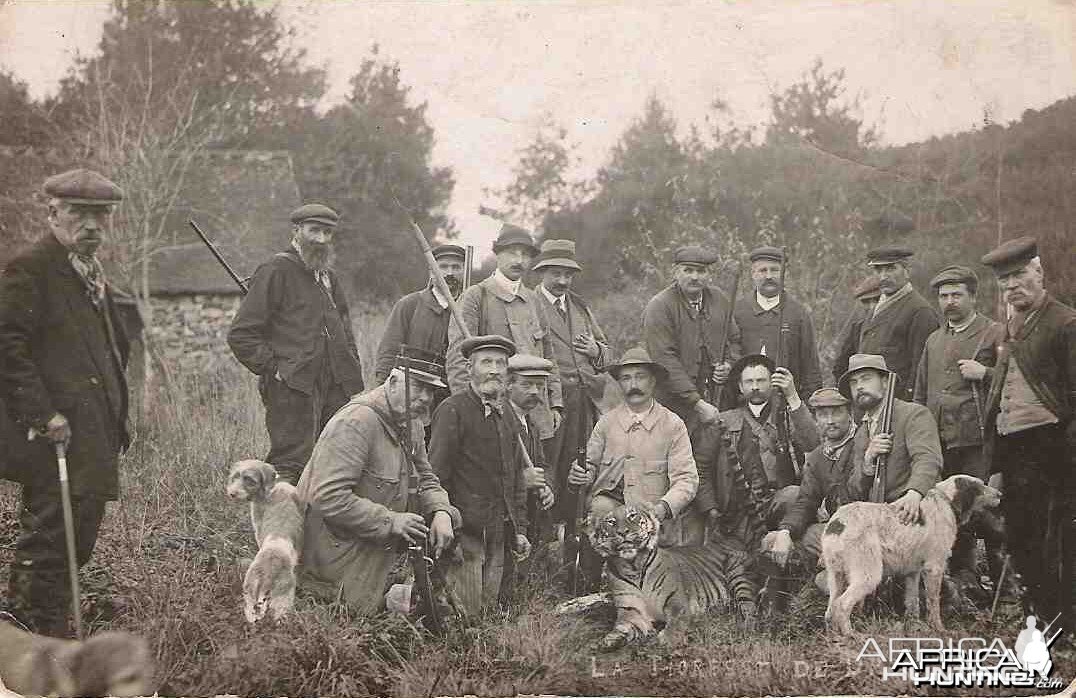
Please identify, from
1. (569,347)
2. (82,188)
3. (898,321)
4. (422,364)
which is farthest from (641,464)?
(82,188)

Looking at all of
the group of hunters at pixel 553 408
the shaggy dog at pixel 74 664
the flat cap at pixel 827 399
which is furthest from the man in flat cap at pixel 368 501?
the flat cap at pixel 827 399

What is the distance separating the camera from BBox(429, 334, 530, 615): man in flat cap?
6.06 metres

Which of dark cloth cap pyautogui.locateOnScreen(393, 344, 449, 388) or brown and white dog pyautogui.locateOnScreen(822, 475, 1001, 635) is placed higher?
dark cloth cap pyautogui.locateOnScreen(393, 344, 449, 388)

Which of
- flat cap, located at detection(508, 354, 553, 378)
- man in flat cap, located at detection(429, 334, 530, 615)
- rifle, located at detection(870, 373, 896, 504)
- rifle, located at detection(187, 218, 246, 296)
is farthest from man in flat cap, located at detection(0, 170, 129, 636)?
Answer: rifle, located at detection(870, 373, 896, 504)

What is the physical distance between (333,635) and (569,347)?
7.04ft

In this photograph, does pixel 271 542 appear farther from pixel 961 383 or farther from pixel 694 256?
pixel 961 383

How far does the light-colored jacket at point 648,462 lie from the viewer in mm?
6324

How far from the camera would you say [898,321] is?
6691mm

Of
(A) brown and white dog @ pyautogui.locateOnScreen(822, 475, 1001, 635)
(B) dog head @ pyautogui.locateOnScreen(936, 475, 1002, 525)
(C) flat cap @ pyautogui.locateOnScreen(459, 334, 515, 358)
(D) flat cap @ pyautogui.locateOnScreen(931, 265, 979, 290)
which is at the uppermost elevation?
(D) flat cap @ pyautogui.locateOnScreen(931, 265, 979, 290)

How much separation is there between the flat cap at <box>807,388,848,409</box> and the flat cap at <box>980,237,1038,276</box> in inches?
46.9

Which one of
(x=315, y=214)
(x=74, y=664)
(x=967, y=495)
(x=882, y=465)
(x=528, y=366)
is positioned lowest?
(x=74, y=664)

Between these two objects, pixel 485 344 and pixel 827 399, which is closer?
pixel 485 344

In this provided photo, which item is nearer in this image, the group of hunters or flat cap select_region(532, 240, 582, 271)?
the group of hunters

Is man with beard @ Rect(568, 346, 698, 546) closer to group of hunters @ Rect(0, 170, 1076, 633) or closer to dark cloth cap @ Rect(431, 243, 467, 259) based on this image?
group of hunters @ Rect(0, 170, 1076, 633)
